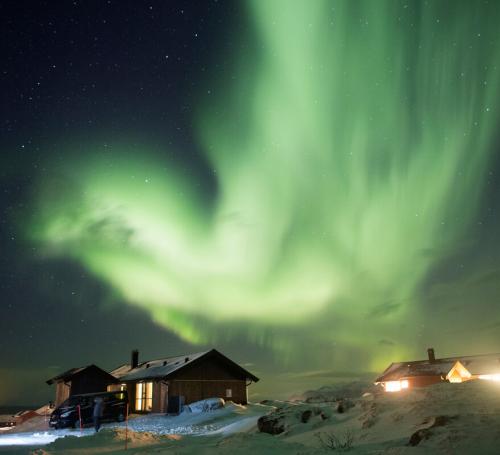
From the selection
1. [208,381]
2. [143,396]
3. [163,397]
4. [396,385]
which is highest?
[208,381]

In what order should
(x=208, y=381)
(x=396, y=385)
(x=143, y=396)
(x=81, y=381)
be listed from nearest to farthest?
(x=208, y=381) < (x=143, y=396) < (x=81, y=381) < (x=396, y=385)

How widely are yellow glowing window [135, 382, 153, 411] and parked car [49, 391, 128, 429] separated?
9.95 metres

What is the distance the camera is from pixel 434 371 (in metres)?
50.9

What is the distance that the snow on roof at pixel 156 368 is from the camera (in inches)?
1474

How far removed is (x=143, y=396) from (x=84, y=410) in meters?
14.2

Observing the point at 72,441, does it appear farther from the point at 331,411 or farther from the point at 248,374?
the point at 248,374

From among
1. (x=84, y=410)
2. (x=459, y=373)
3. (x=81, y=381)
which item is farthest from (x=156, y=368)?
(x=459, y=373)

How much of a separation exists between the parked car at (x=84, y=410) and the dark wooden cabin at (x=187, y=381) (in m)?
7.39

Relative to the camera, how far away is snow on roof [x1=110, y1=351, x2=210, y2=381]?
3744 cm

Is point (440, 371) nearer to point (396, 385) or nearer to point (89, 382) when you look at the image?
point (396, 385)

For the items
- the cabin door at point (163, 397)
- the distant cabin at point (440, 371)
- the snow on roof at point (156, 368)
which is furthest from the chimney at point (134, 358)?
the distant cabin at point (440, 371)

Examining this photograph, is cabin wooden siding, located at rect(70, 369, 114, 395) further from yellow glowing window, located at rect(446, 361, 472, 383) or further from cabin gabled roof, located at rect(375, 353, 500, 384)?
yellow glowing window, located at rect(446, 361, 472, 383)

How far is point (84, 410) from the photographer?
25141 millimetres

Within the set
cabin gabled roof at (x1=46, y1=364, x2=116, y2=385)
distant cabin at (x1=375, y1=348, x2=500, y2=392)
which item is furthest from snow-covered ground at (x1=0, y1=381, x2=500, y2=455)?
distant cabin at (x1=375, y1=348, x2=500, y2=392)
